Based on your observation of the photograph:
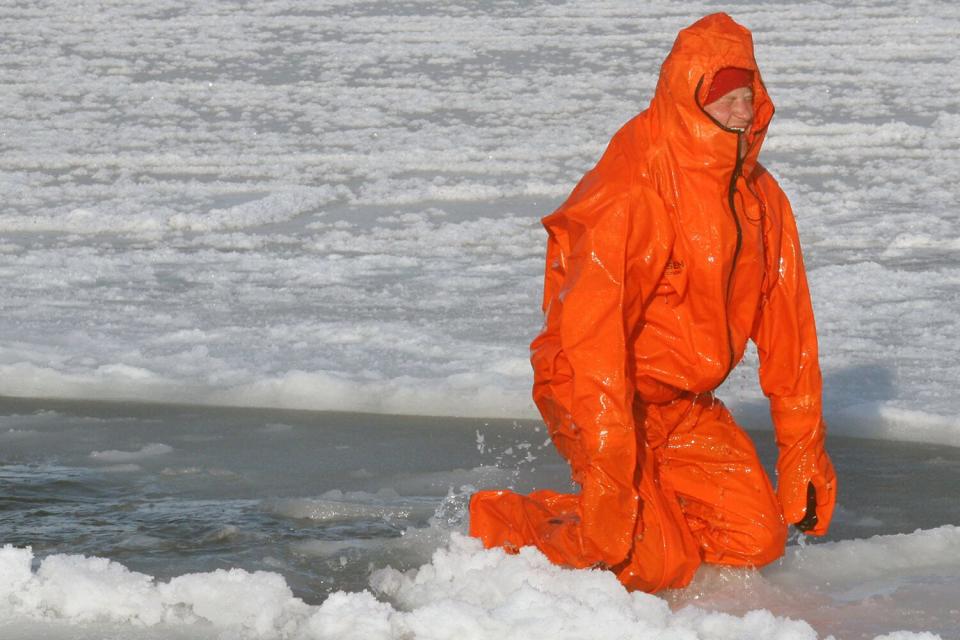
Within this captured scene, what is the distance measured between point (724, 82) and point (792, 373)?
0.74 metres

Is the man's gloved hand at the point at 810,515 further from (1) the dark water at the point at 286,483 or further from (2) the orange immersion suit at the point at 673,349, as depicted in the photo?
(1) the dark water at the point at 286,483

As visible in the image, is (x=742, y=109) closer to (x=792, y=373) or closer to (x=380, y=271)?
(x=792, y=373)

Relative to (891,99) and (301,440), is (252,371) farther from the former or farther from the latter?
(891,99)

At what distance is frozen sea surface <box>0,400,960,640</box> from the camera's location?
312 centimetres

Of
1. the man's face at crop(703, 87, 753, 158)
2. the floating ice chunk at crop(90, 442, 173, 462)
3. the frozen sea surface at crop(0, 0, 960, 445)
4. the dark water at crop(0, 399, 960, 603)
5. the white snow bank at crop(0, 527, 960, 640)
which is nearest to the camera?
the white snow bank at crop(0, 527, 960, 640)

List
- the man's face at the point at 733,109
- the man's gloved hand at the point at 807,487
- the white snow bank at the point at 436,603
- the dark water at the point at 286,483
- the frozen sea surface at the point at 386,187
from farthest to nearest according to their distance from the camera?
the frozen sea surface at the point at 386,187
the dark water at the point at 286,483
the man's gloved hand at the point at 807,487
the man's face at the point at 733,109
the white snow bank at the point at 436,603

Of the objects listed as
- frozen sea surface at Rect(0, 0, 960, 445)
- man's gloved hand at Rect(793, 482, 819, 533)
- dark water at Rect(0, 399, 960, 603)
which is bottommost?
dark water at Rect(0, 399, 960, 603)

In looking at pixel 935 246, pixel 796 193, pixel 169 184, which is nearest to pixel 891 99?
pixel 796 193

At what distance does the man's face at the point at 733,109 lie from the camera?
3109 millimetres

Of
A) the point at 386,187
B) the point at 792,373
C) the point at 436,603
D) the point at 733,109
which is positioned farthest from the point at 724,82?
the point at 386,187

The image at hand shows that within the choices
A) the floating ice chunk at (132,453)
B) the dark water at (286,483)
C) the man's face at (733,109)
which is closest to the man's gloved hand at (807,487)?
the dark water at (286,483)

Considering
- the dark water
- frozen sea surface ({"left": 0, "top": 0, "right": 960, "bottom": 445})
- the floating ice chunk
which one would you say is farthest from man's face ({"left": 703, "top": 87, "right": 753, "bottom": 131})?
the floating ice chunk

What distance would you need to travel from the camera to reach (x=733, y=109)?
123 inches

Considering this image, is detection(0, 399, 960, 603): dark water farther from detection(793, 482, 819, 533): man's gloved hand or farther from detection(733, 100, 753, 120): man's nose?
detection(733, 100, 753, 120): man's nose
